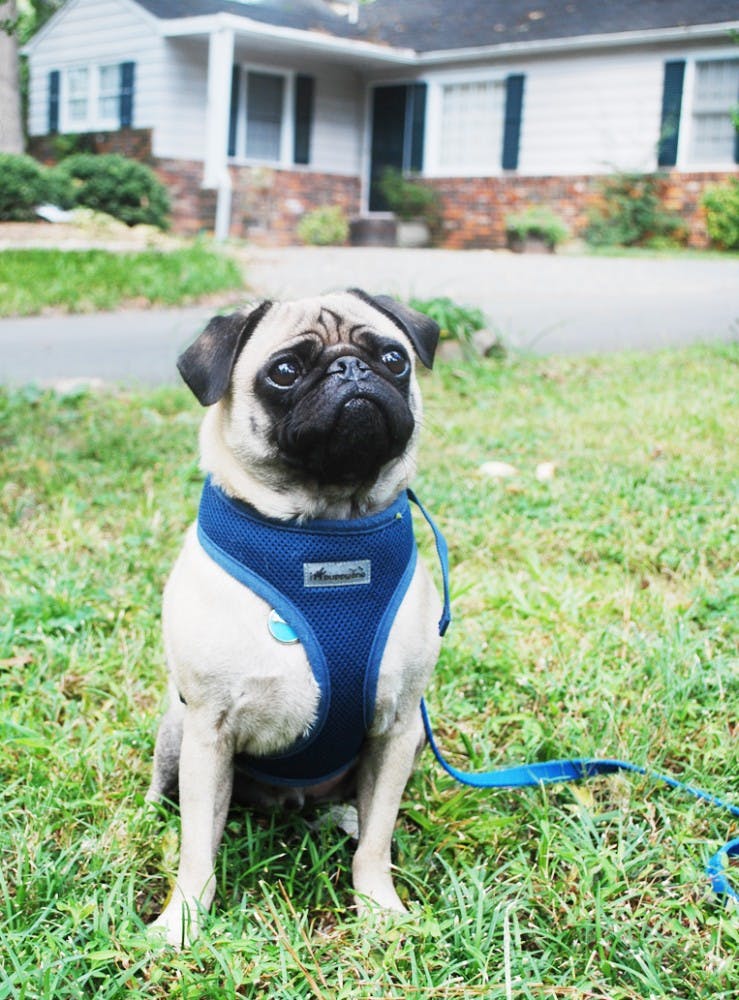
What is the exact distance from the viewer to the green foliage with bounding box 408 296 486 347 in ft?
24.5

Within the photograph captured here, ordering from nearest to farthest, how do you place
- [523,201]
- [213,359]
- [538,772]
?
[213,359] < [538,772] < [523,201]

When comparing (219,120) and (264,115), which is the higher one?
(264,115)

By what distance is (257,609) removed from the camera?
7.22ft

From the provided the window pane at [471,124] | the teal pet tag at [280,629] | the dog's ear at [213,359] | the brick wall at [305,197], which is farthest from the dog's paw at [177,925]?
the window pane at [471,124]

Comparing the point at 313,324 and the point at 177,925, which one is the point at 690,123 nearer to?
the point at 313,324

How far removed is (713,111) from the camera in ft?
61.7

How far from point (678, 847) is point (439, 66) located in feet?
71.4

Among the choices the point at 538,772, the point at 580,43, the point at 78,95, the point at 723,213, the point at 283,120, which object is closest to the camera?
the point at 538,772

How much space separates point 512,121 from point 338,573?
20.3 m

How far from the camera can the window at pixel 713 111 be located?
18703 mm

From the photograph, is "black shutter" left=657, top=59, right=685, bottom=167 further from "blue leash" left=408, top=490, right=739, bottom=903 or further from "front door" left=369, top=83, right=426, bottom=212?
"blue leash" left=408, top=490, right=739, bottom=903

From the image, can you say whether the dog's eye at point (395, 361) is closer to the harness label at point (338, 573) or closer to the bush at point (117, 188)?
the harness label at point (338, 573)

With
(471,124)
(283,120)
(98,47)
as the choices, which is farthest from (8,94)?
(471,124)

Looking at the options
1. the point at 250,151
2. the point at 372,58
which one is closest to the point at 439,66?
the point at 372,58
